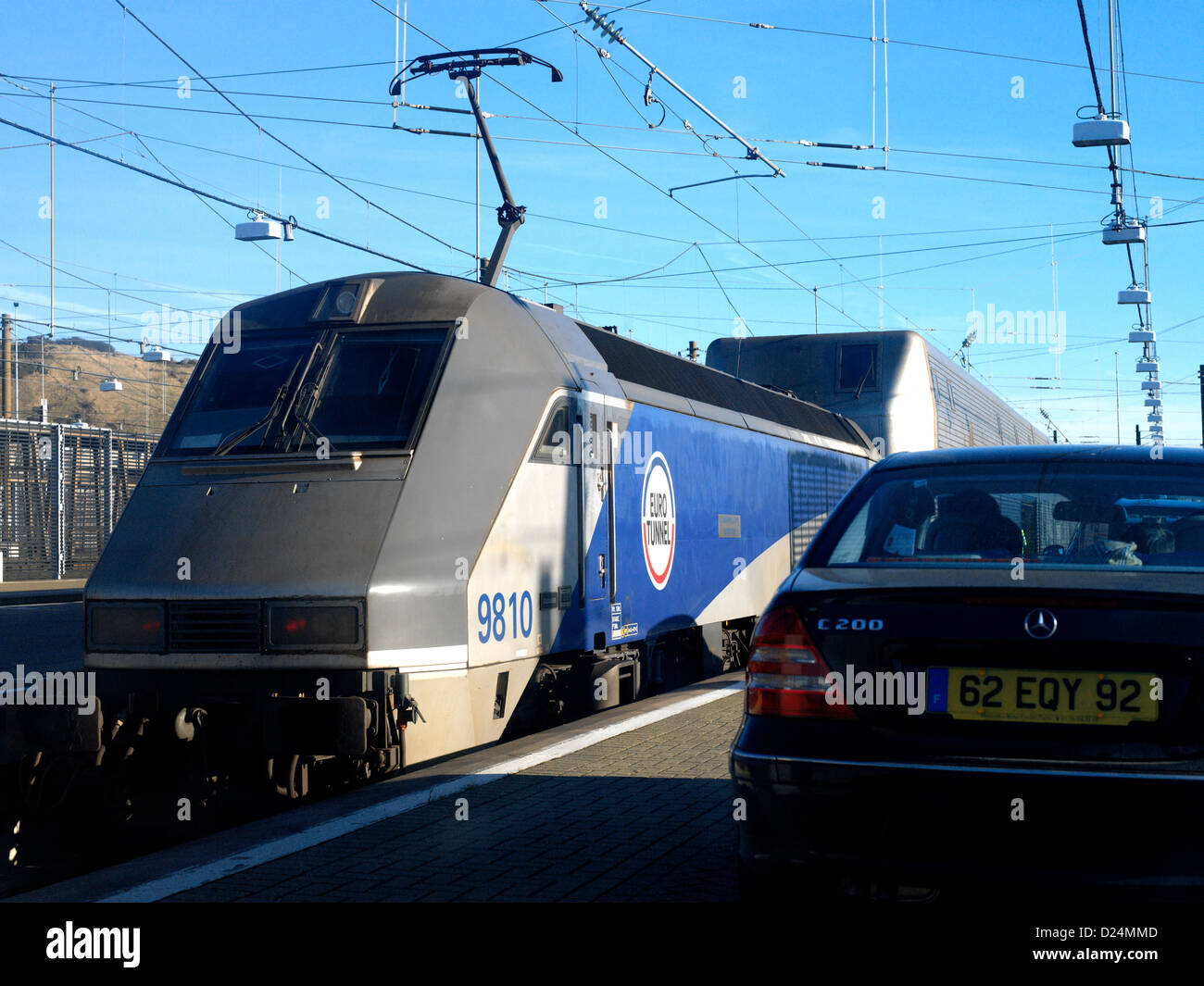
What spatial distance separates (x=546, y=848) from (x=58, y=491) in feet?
84.4

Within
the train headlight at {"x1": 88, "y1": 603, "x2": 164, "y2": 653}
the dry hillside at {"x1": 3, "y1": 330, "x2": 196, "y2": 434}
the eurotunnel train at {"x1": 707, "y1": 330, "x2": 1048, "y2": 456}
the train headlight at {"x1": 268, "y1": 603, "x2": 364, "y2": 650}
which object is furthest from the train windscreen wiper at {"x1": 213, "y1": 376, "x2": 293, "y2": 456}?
the dry hillside at {"x1": 3, "y1": 330, "x2": 196, "y2": 434}

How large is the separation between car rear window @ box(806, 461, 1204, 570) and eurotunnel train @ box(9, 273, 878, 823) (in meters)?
3.06

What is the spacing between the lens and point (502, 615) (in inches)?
284

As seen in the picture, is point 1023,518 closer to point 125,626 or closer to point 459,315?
point 459,315

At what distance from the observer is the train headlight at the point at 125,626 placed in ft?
21.9

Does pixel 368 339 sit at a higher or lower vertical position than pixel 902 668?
higher

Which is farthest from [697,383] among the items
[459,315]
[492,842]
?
[492,842]

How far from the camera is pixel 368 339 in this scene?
25.0ft

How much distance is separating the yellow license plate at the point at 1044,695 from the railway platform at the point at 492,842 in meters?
1.45

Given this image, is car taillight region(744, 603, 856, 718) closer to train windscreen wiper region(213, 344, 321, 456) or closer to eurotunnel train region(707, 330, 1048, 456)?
train windscreen wiper region(213, 344, 321, 456)
